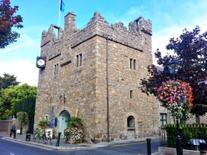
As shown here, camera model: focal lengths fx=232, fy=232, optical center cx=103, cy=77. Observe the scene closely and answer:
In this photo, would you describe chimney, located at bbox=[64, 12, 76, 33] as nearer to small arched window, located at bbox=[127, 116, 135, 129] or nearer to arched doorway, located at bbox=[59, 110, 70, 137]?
arched doorway, located at bbox=[59, 110, 70, 137]

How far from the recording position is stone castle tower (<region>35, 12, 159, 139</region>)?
1789 cm

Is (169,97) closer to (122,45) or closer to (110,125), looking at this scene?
(110,125)

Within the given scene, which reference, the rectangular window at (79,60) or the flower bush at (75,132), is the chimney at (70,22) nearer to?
the rectangular window at (79,60)

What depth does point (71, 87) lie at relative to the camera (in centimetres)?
2052

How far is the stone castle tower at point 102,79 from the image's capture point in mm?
17891

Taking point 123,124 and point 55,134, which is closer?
point 123,124

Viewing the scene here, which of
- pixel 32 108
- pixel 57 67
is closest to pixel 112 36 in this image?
pixel 57 67

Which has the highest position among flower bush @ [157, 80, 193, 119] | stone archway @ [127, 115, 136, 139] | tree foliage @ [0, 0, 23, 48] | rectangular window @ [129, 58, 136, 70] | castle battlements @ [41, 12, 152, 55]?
castle battlements @ [41, 12, 152, 55]

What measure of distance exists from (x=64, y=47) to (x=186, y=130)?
585 inches

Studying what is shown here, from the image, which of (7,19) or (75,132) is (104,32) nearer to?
(75,132)

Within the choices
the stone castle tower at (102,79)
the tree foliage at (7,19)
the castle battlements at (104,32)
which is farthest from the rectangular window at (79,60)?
the tree foliage at (7,19)

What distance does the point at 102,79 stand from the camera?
18.2 meters

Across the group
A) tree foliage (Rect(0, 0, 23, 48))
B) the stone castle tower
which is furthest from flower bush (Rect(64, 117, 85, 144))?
tree foliage (Rect(0, 0, 23, 48))

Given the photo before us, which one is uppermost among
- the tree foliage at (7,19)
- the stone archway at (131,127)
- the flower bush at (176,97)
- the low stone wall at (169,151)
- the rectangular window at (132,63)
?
the rectangular window at (132,63)
